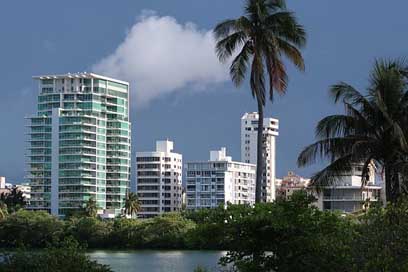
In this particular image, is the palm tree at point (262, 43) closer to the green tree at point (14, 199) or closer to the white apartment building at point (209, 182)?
the green tree at point (14, 199)

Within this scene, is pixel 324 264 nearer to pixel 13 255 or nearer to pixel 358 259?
A: pixel 358 259

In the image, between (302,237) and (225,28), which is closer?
(302,237)

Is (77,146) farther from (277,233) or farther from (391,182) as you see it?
(277,233)

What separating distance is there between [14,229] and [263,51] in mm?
83777

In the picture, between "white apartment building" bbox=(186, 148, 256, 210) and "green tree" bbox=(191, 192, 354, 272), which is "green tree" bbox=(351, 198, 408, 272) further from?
"white apartment building" bbox=(186, 148, 256, 210)

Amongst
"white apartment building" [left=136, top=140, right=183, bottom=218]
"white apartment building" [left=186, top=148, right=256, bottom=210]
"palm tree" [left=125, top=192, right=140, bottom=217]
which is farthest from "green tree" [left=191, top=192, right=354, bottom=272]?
"white apartment building" [left=136, top=140, right=183, bottom=218]

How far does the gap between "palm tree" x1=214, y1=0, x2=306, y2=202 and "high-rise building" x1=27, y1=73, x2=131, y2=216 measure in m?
153

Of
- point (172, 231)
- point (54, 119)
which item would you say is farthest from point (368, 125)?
point (54, 119)

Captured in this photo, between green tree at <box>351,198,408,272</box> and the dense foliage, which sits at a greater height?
green tree at <box>351,198,408,272</box>

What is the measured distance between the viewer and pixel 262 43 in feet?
90.1

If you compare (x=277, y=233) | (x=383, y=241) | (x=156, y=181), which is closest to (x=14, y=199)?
(x=156, y=181)

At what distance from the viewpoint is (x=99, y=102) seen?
192 meters

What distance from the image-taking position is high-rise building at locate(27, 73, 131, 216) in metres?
183

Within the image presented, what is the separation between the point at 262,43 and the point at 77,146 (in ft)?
530
